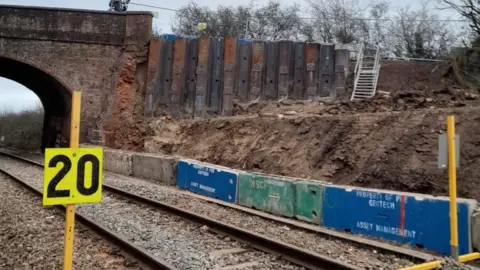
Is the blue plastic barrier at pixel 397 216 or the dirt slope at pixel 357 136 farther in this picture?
the dirt slope at pixel 357 136


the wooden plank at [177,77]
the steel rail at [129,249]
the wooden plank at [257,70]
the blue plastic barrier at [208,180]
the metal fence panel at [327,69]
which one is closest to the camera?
the steel rail at [129,249]

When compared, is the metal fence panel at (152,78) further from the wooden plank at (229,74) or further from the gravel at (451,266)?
the gravel at (451,266)

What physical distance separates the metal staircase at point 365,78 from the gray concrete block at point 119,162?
974 centimetres

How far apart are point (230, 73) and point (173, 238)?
14.9 m

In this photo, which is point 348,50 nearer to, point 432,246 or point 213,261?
point 432,246

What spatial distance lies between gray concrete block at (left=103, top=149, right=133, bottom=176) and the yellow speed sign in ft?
48.4

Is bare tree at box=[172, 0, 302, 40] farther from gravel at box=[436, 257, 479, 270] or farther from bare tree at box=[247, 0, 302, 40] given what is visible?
gravel at box=[436, 257, 479, 270]

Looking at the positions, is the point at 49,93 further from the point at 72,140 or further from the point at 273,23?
the point at 72,140

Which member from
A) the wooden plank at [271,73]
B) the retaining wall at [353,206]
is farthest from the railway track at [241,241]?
the wooden plank at [271,73]

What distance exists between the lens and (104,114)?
25.2 m

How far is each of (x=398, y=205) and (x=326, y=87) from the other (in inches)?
519

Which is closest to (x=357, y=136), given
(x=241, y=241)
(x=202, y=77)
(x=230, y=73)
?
(x=241, y=241)

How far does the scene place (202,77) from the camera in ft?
74.2

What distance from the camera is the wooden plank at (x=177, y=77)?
23.0 meters
